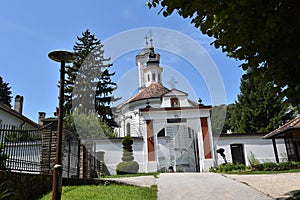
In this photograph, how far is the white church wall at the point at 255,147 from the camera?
2053 centimetres

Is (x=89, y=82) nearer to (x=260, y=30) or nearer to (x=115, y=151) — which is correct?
(x=115, y=151)

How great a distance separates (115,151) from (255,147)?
1103 centimetres

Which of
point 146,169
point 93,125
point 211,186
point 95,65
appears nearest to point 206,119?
point 146,169

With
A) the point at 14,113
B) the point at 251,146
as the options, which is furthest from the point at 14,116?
the point at 251,146

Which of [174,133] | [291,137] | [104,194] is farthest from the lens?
[174,133]

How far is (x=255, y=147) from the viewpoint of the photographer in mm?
20828

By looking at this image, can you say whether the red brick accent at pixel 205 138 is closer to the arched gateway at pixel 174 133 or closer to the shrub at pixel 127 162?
the arched gateway at pixel 174 133

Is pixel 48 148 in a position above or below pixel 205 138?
below

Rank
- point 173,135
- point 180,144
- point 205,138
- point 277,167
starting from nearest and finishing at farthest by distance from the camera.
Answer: point 277,167 → point 205,138 → point 180,144 → point 173,135

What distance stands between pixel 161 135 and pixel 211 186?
51.7 ft

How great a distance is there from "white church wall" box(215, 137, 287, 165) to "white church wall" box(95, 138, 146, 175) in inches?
230

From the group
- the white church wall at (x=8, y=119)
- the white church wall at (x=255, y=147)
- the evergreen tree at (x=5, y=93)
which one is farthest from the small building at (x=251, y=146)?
the evergreen tree at (x=5, y=93)

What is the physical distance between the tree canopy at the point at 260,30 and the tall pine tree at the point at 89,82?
91.0 feet

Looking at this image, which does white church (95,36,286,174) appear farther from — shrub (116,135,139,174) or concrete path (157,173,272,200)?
concrete path (157,173,272,200)
